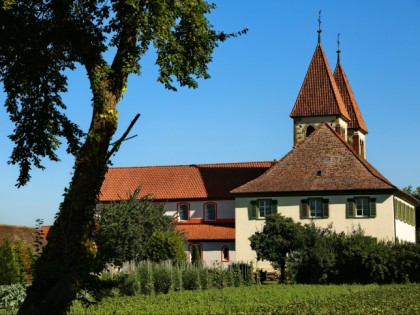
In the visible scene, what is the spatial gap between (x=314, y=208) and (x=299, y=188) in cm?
170

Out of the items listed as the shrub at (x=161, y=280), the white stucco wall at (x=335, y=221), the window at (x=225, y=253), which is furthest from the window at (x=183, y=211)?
the shrub at (x=161, y=280)

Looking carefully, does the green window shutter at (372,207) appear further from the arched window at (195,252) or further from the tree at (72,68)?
the tree at (72,68)

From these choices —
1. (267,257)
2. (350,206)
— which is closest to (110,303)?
(267,257)

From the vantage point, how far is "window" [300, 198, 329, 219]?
5572 centimetres

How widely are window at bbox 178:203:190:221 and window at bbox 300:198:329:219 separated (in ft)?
39.6

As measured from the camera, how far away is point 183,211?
Answer: 2569 inches

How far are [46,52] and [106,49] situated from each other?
1.39m

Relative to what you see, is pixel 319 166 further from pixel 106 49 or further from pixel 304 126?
pixel 106 49

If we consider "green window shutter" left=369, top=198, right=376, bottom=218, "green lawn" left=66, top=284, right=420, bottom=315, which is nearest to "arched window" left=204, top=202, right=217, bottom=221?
"green window shutter" left=369, top=198, right=376, bottom=218

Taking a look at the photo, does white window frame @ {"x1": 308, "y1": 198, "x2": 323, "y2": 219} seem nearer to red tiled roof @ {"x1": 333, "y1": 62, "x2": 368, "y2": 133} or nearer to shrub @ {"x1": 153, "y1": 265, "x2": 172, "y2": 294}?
red tiled roof @ {"x1": 333, "y1": 62, "x2": 368, "y2": 133}

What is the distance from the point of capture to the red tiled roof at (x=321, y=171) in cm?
5534

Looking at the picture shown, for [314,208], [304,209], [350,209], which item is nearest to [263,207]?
[304,209]

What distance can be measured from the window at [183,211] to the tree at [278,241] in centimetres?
1649

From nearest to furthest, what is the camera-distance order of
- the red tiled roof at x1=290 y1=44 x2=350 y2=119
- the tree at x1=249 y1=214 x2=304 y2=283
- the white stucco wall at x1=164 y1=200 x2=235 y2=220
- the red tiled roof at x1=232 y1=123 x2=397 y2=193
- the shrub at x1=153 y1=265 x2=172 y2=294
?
the shrub at x1=153 y1=265 x2=172 y2=294 → the tree at x1=249 y1=214 x2=304 y2=283 → the red tiled roof at x1=232 y1=123 x2=397 y2=193 → the white stucco wall at x1=164 y1=200 x2=235 y2=220 → the red tiled roof at x1=290 y1=44 x2=350 y2=119
